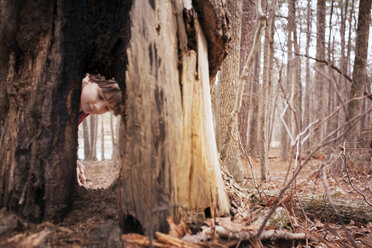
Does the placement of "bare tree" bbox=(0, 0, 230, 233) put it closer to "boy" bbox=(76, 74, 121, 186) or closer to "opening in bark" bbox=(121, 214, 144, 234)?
"opening in bark" bbox=(121, 214, 144, 234)

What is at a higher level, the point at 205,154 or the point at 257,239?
the point at 205,154

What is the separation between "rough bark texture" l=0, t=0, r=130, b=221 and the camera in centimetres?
161

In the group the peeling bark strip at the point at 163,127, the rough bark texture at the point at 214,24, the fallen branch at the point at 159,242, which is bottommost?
the fallen branch at the point at 159,242

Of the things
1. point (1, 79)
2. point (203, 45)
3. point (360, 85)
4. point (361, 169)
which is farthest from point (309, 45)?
point (1, 79)

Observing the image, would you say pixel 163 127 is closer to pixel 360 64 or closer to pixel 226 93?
pixel 226 93

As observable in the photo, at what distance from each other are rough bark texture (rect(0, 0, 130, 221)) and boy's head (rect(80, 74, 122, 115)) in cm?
94

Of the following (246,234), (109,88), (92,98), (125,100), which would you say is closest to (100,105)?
(92,98)

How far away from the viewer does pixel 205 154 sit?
163 cm

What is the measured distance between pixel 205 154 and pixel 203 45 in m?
0.82

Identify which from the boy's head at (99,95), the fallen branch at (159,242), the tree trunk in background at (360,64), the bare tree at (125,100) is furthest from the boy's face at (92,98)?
the tree trunk in background at (360,64)

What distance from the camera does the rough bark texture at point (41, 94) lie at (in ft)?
5.28

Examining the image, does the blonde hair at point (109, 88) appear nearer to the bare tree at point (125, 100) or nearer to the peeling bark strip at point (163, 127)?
the bare tree at point (125, 100)

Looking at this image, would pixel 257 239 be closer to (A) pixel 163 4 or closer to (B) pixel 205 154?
(B) pixel 205 154

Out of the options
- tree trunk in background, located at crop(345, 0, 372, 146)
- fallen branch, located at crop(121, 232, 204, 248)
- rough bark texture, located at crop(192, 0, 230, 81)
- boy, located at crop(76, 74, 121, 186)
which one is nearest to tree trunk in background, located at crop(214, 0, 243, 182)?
boy, located at crop(76, 74, 121, 186)
